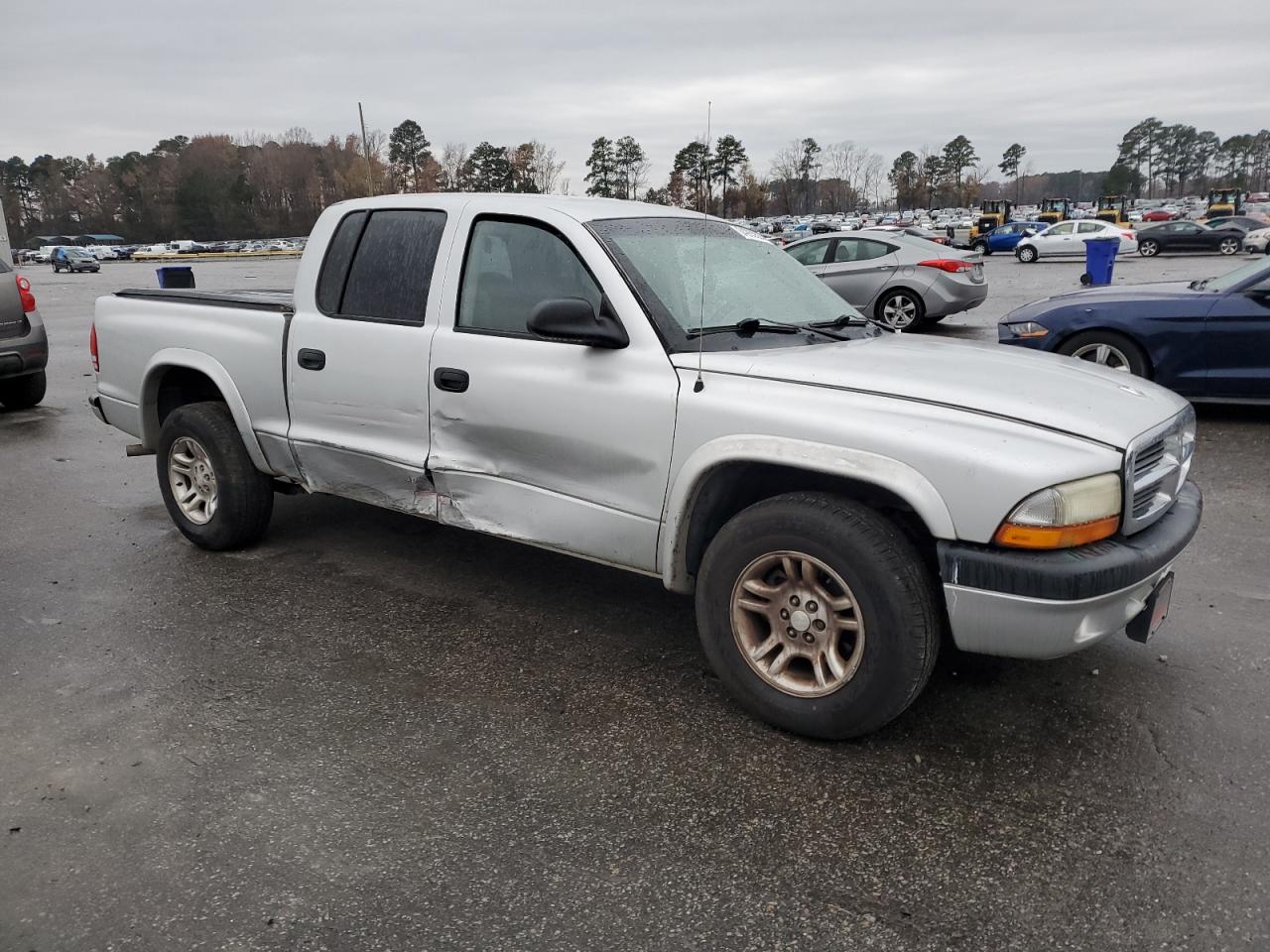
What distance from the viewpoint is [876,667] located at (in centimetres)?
299

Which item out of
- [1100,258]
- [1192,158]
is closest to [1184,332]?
[1100,258]

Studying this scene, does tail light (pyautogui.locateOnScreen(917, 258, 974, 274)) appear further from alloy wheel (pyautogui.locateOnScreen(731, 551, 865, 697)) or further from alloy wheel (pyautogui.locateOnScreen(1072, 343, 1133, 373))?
alloy wheel (pyautogui.locateOnScreen(731, 551, 865, 697))

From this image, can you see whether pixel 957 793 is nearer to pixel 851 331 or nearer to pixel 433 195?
pixel 851 331

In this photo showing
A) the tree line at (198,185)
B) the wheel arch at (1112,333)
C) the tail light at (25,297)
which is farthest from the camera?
the tree line at (198,185)

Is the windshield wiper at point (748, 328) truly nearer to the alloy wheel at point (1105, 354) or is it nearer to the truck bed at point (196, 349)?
the truck bed at point (196, 349)

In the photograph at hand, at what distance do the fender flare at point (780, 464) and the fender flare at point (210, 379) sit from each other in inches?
96.9

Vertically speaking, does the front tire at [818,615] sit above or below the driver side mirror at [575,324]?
below

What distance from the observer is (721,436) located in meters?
3.26

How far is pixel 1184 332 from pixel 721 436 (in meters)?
6.02

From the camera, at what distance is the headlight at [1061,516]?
2783 millimetres

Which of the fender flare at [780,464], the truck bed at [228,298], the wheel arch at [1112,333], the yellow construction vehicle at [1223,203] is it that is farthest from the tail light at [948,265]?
the yellow construction vehicle at [1223,203]

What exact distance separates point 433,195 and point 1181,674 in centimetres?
371

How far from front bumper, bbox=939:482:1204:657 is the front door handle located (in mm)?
1998

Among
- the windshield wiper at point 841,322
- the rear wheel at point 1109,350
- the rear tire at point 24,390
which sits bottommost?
the rear tire at point 24,390
